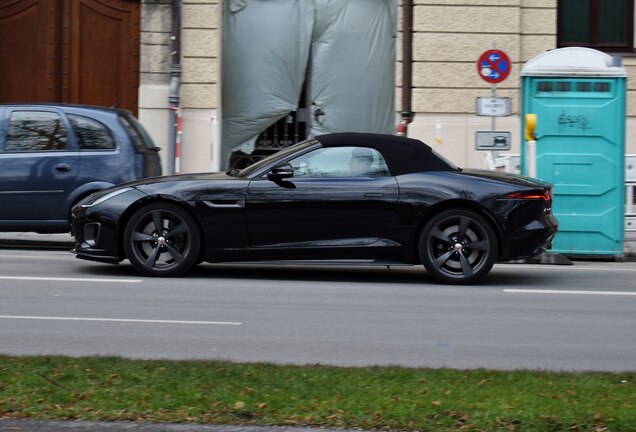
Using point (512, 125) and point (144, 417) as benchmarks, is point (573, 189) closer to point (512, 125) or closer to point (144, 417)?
point (512, 125)

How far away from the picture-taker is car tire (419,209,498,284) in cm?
1121

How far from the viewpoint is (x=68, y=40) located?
2019 centimetres

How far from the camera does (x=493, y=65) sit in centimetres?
1546

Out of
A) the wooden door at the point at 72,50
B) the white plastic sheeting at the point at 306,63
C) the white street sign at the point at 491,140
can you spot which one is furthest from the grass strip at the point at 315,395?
the wooden door at the point at 72,50

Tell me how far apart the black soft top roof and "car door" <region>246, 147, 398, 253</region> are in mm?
252

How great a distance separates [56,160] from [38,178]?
0.97 ft

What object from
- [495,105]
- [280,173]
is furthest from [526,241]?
[495,105]

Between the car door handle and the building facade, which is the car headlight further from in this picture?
the building facade

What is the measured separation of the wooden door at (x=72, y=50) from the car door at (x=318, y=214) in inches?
381

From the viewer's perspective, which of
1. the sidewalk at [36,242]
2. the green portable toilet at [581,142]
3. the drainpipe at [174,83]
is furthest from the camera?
the drainpipe at [174,83]

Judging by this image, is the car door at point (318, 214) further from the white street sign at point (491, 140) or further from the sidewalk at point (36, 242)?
the sidewalk at point (36, 242)

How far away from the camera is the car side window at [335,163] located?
1141 cm

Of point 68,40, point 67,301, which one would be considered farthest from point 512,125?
point 67,301

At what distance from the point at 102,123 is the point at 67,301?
4316 millimetres
